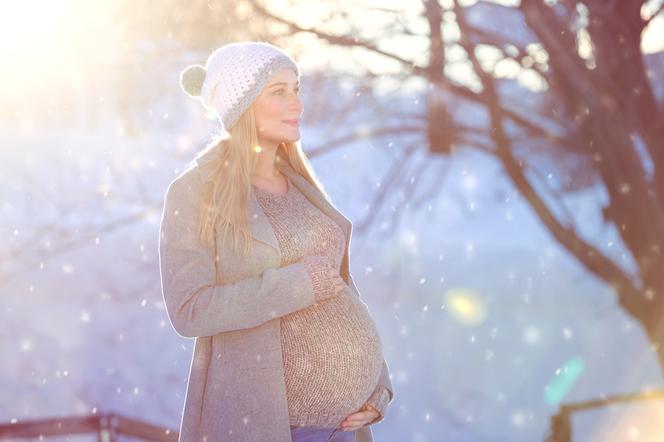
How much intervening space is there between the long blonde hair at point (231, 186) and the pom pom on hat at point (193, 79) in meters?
0.24

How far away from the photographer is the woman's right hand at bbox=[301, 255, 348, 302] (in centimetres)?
253

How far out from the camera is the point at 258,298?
8.04ft

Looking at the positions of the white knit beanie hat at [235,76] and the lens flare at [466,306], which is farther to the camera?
the lens flare at [466,306]

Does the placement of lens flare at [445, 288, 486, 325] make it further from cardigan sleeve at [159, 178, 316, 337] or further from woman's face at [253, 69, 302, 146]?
cardigan sleeve at [159, 178, 316, 337]

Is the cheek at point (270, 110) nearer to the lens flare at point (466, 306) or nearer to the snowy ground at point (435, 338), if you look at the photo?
the snowy ground at point (435, 338)

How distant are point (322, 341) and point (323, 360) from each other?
0.05 metres

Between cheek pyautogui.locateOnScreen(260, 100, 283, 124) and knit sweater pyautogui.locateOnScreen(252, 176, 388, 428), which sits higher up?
cheek pyautogui.locateOnScreen(260, 100, 283, 124)

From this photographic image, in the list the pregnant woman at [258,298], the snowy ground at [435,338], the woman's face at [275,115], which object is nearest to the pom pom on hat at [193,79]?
the pregnant woman at [258,298]

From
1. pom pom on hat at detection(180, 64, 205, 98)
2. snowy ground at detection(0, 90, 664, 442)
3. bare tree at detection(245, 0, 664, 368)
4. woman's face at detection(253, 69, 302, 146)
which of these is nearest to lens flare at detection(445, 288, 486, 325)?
snowy ground at detection(0, 90, 664, 442)

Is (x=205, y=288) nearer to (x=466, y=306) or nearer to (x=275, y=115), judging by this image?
(x=275, y=115)

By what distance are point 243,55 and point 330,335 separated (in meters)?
0.89

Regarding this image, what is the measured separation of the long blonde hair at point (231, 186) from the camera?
251 cm

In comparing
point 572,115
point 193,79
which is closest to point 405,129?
point 572,115

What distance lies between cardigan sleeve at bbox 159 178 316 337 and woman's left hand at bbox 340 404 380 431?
14.8 inches
